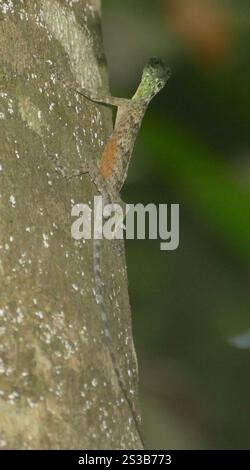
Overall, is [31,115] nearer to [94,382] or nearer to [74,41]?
[74,41]

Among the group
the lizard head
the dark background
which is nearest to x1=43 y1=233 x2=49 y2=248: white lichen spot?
the dark background

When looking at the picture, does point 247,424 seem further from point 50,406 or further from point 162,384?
point 50,406

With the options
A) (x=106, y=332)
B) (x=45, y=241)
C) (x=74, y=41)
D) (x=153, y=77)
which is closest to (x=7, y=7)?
(x=74, y=41)

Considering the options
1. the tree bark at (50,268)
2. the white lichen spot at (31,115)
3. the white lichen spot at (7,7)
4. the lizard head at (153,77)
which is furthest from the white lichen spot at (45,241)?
the lizard head at (153,77)

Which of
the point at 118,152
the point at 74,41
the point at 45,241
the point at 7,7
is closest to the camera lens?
the point at 45,241

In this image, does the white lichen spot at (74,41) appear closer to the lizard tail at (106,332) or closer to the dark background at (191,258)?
the lizard tail at (106,332)
